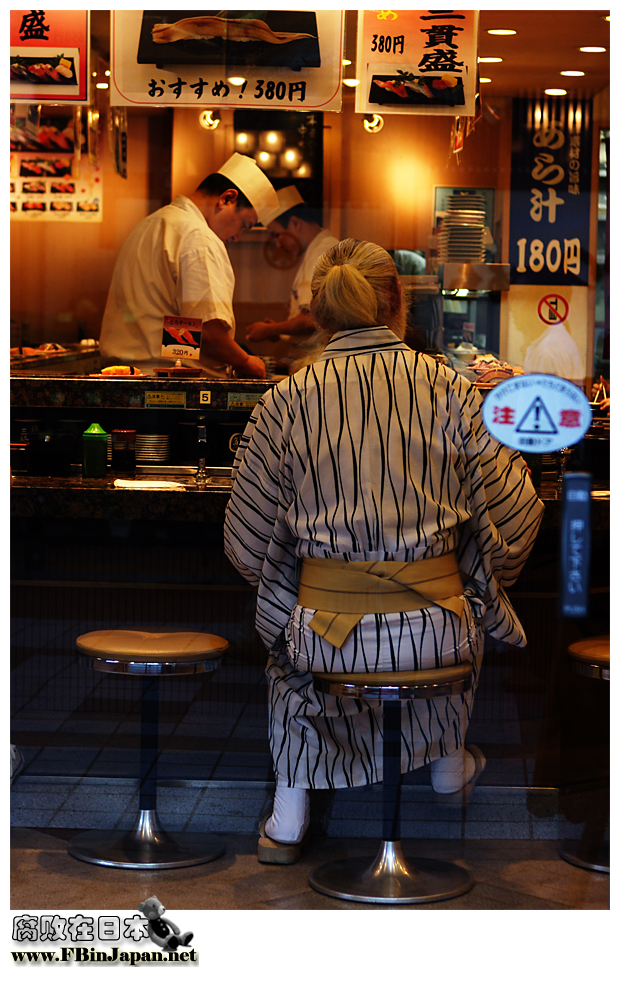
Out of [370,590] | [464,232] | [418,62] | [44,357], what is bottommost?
[370,590]

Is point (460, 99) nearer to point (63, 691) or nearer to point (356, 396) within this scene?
point (356, 396)

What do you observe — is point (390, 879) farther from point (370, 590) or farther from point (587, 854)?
point (370, 590)

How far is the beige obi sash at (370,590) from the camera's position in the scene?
2307mm

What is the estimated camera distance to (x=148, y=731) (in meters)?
2.72

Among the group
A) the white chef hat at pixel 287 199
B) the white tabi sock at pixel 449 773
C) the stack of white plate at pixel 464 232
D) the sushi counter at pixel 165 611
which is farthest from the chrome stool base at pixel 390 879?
the white chef hat at pixel 287 199

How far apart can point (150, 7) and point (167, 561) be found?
1400mm

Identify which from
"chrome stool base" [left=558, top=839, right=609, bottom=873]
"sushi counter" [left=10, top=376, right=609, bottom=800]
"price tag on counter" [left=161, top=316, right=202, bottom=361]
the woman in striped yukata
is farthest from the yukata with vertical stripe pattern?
"price tag on counter" [left=161, top=316, right=202, bottom=361]

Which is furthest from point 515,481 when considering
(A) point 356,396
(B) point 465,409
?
(A) point 356,396

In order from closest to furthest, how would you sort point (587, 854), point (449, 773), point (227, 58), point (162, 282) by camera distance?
point (587, 854) → point (449, 773) → point (227, 58) → point (162, 282)

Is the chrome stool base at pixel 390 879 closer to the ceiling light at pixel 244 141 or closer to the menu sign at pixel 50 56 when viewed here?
the menu sign at pixel 50 56

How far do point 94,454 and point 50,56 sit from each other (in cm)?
107

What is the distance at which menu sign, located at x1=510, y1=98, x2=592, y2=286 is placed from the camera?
271 centimetres

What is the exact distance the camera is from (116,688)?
290cm

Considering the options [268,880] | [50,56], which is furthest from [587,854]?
[50,56]
